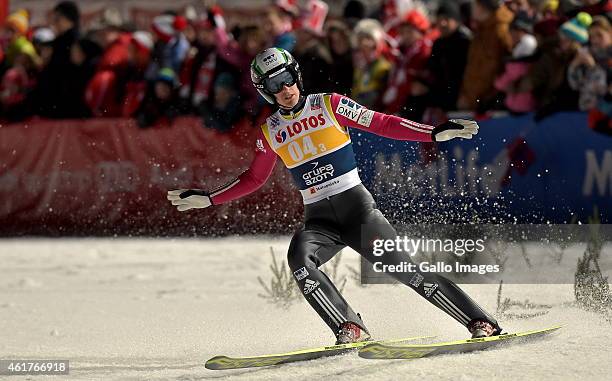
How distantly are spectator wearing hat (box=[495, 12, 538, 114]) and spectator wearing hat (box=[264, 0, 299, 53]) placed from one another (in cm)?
242

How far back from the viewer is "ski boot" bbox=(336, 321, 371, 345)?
6.46 meters

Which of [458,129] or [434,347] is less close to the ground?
[458,129]

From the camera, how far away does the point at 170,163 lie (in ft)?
42.2

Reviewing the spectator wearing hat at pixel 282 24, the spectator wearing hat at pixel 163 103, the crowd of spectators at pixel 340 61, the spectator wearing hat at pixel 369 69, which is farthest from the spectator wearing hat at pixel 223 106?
the spectator wearing hat at pixel 369 69

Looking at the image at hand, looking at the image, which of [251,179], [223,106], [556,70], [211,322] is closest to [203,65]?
[223,106]

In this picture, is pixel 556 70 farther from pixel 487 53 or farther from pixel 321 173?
pixel 321 173

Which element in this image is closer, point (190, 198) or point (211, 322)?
point (190, 198)

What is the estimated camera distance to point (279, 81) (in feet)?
21.9

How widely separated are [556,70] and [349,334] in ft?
17.6

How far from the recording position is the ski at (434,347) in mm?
6082

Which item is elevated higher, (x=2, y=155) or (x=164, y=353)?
(x=164, y=353)

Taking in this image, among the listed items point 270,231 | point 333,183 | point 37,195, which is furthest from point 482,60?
point 37,195

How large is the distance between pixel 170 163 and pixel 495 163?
3.91 meters

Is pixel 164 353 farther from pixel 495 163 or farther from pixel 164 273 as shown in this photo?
pixel 495 163
